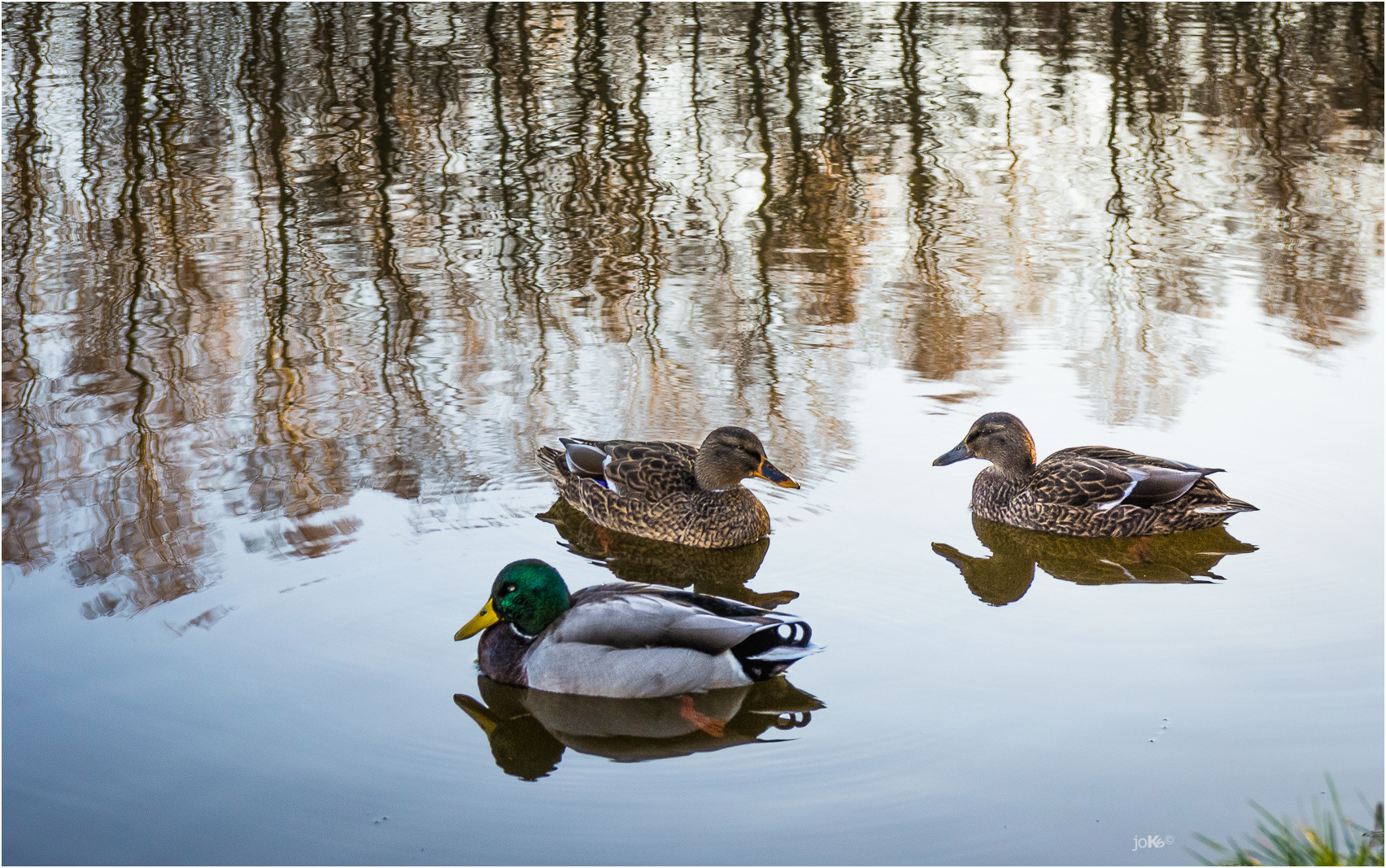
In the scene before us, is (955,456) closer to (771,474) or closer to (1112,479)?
(1112,479)

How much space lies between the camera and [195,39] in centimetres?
1809

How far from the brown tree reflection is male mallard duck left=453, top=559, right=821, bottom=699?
1371 mm

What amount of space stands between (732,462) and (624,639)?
1.72m

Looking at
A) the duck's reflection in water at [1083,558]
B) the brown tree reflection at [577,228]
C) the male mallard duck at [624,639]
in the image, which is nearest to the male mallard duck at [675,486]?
the brown tree reflection at [577,228]

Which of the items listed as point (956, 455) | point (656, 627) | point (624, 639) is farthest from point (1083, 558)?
point (624, 639)

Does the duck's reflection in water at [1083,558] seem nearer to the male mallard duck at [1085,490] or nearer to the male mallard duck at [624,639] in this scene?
the male mallard duck at [1085,490]

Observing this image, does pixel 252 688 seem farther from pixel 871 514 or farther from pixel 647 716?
pixel 871 514

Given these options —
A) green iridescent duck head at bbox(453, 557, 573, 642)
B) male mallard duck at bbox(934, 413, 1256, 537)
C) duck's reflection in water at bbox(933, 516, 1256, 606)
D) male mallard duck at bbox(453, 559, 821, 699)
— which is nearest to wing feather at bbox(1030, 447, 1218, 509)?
male mallard duck at bbox(934, 413, 1256, 537)

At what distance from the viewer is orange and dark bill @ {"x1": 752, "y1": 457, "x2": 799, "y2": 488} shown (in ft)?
21.7

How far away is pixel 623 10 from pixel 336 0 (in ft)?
14.5

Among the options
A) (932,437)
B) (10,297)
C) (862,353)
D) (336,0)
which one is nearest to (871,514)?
(932,437)

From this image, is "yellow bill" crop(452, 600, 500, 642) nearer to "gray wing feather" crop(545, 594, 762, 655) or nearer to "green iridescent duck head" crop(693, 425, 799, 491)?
"gray wing feather" crop(545, 594, 762, 655)

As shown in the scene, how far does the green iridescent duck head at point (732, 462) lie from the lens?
6.65 m

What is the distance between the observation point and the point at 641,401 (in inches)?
320
